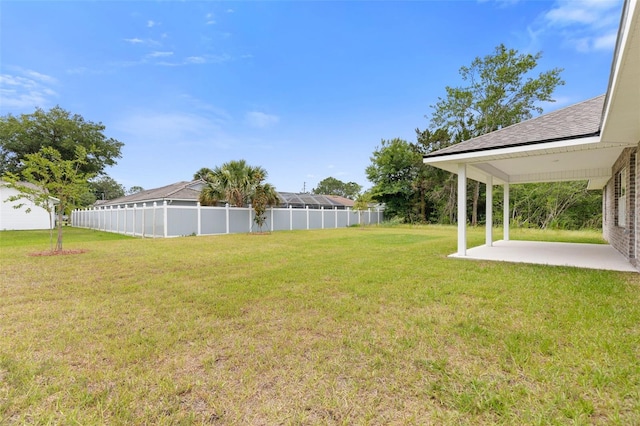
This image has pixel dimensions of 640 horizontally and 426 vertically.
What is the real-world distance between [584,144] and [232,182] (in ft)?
49.4

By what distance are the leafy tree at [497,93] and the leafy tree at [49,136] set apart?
31657mm

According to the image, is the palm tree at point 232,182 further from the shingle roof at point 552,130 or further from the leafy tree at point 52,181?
the shingle roof at point 552,130

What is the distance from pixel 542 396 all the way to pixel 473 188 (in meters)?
26.8

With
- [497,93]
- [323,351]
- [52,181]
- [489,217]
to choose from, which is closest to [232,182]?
[52,181]

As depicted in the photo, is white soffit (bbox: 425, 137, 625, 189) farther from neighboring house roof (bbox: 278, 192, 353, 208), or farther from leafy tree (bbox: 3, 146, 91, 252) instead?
neighboring house roof (bbox: 278, 192, 353, 208)

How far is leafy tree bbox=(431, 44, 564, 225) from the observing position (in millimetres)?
23188

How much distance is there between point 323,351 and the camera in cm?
276

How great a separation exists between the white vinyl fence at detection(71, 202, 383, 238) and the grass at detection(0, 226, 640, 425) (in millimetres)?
9372

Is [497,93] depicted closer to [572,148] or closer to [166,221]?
[572,148]

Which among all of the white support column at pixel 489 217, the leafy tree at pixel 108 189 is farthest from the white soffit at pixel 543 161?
the leafy tree at pixel 108 189

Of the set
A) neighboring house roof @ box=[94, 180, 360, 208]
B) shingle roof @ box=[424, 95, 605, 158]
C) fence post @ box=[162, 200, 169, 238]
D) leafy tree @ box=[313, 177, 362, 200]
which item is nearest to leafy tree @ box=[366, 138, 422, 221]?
neighboring house roof @ box=[94, 180, 360, 208]

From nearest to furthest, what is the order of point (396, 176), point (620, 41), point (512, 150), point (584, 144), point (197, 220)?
point (620, 41) < point (584, 144) < point (512, 150) < point (197, 220) < point (396, 176)

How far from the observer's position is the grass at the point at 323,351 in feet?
6.41

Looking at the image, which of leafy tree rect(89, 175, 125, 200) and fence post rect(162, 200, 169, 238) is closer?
fence post rect(162, 200, 169, 238)
